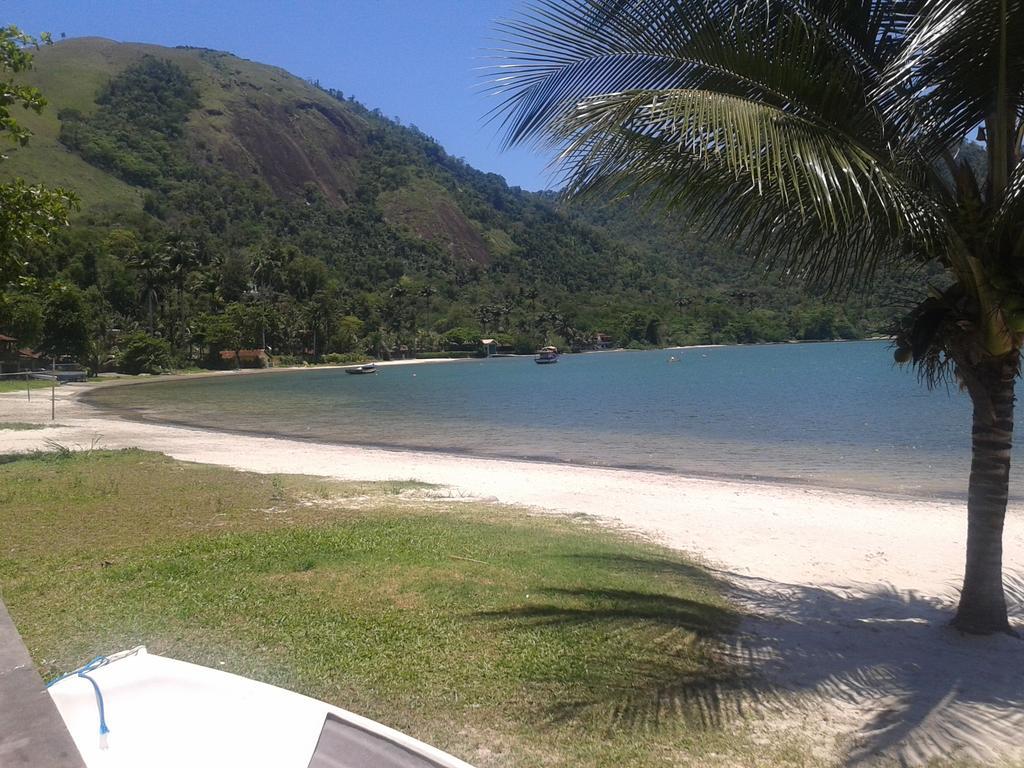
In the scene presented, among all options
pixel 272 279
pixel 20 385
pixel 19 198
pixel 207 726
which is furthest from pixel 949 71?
pixel 272 279

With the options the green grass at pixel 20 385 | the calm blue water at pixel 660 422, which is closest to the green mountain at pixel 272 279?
the green grass at pixel 20 385

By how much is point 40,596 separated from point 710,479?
46.6ft

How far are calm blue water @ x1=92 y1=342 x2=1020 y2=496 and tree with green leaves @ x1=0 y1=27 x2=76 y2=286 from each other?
47.0 feet

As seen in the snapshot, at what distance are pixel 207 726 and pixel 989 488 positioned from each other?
526 centimetres

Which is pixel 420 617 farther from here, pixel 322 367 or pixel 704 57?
pixel 322 367

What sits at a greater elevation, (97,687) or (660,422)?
(97,687)

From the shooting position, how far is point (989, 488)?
18.1 ft

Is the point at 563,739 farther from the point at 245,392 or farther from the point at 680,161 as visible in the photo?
the point at 245,392

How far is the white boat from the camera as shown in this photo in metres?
2.41

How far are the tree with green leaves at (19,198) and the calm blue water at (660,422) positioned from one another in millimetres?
14326

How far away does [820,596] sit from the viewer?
756cm

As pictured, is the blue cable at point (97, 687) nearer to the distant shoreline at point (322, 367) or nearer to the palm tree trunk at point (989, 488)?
the palm tree trunk at point (989, 488)

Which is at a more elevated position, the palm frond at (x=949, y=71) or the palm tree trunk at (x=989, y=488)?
the palm frond at (x=949, y=71)

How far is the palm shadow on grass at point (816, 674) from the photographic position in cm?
421
